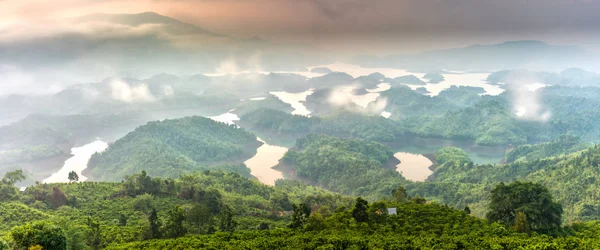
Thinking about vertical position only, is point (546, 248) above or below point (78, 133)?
below

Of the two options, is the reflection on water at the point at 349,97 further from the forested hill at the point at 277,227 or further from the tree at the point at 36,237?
the tree at the point at 36,237

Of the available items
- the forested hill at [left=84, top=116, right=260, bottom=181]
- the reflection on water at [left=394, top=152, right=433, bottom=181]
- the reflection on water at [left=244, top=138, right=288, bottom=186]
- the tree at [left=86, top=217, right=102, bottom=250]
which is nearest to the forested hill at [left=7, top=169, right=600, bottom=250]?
the tree at [left=86, top=217, right=102, bottom=250]

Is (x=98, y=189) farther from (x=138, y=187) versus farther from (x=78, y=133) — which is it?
(x=78, y=133)

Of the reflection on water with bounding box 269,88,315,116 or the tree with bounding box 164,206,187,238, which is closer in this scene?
the tree with bounding box 164,206,187,238

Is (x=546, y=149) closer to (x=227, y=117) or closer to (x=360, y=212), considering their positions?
(x=360, y=212)

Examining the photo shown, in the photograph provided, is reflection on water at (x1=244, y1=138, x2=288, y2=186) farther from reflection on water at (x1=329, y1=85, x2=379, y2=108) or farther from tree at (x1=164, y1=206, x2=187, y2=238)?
reflection on water at (x1=329, y1=85, x2=379, y2=108)

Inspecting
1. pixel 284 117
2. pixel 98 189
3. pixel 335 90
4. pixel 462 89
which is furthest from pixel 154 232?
pixel 462 89

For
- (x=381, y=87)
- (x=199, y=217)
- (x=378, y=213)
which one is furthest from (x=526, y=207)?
(x=381, y=87)

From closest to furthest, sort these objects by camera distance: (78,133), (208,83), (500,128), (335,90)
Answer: (500,128) → (78,133) → (335,90) → (208,83)
